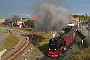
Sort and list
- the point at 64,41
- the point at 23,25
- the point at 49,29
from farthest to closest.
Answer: the point at 23,25
the point at 49,29
the point at 64,41

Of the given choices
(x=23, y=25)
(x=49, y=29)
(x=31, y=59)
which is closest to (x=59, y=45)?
(x=31, y=59)

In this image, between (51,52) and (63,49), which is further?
(63,49)

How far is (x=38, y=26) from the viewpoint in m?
69.1

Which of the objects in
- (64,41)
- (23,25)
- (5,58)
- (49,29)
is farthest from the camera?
(23,25)

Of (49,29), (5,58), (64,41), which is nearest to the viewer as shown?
(5,58)

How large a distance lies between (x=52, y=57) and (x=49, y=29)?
3498cm

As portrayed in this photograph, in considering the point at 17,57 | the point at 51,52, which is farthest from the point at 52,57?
the point at 17,57

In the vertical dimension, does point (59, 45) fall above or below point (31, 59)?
above

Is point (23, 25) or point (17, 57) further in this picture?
point (23, 25)

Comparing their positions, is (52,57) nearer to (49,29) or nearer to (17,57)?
(17,57)

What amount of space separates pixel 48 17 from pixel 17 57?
3787cm

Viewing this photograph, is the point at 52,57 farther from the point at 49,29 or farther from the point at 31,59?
the point at 49,29

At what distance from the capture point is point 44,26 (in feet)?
217

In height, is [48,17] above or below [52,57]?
above
